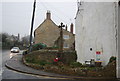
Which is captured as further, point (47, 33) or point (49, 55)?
point (47, 33)

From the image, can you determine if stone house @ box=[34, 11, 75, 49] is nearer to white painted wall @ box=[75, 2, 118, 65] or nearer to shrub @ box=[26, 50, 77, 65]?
shrub @ box=[26, 50, 77, 65]

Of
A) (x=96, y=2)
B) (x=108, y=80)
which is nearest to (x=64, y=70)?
(x=108, y=80)

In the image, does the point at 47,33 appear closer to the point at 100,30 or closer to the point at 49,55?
the point at 49,55

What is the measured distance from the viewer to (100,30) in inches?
502

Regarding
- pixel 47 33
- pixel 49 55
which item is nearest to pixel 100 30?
pixel 49 55

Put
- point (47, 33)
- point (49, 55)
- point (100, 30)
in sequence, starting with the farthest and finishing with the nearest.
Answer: point (47, 33) → point (49, 55) → point (100, 30)

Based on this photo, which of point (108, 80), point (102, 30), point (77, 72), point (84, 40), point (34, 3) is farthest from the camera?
point (34, 3)

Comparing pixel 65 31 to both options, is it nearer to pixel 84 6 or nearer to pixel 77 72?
pixel 84 6

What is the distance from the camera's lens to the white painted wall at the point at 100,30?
38.3ft

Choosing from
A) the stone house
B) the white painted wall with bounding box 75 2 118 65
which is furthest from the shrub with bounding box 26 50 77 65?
the stone house

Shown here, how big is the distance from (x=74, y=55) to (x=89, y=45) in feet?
22.6

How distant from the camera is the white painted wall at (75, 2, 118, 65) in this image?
11.7m

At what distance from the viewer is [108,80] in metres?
9.09

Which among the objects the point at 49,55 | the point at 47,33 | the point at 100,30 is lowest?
the point at 49,55
